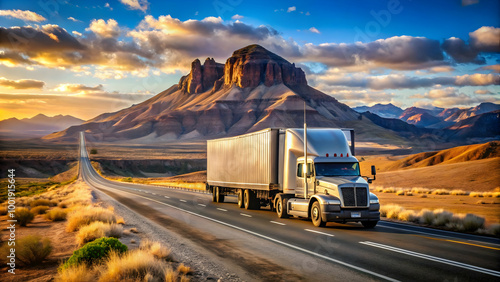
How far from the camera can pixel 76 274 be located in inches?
284

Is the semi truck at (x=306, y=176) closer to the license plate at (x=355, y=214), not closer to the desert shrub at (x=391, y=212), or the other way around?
the license plate at (x=355, y=214)

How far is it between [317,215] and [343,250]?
453 cm

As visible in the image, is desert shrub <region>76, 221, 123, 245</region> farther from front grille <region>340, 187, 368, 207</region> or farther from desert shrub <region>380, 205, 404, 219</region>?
desert shrub <region>380, 205, 404, 219</region>

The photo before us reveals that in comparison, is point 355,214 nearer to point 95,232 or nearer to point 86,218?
point 95,232

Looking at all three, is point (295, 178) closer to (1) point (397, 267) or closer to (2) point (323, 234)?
(2) point (323, 234)

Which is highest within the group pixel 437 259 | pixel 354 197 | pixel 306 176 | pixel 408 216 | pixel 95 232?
pixel 306 176

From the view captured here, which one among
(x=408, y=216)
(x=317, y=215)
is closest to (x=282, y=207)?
(x=317, y=215)

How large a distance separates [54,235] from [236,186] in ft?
37.2

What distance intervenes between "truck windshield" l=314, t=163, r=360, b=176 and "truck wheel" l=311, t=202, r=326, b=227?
133 cm

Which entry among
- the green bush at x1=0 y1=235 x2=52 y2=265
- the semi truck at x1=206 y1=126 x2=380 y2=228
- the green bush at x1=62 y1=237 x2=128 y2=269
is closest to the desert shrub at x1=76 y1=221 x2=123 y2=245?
the green bush at x1=0 y1=235 x2=52 y2=265

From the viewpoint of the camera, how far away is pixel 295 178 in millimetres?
17625

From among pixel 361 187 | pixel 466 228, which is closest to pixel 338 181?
pixel 361 187

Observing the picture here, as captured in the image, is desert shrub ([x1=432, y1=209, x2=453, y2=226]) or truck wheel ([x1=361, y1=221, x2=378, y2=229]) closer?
truck wheel ([x1=361, y1=221, x2=378, y2=229])

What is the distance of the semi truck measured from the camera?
1477cm
